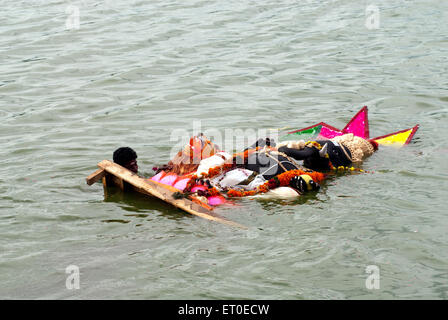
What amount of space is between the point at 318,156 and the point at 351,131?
6.72ft

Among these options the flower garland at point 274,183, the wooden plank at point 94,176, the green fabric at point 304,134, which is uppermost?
the green fabric at point 304,134

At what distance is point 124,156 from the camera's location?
7.69m

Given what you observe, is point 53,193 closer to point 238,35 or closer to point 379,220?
point 379,220

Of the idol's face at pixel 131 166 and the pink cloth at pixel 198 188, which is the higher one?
the idol's face at pixel 131 166

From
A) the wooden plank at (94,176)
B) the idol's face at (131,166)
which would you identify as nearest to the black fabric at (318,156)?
the idol's face at (131,166)

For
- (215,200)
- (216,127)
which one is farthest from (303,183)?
(216,127)

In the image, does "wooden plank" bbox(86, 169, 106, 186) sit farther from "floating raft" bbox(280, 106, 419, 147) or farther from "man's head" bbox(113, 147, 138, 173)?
"floating raft" bbox(280, 106, 419, 147)

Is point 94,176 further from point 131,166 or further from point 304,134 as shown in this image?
point 304,134

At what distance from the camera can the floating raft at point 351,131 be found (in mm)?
9438

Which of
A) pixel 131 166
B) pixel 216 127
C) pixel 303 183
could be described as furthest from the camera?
pixel 216 127

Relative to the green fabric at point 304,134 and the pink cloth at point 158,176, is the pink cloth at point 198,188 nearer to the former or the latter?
the pink cloth at point 158,176

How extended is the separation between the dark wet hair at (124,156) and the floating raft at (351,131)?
298 cm

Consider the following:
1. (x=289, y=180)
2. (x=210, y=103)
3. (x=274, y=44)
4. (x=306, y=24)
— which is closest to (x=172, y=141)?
(x=210, y=103)

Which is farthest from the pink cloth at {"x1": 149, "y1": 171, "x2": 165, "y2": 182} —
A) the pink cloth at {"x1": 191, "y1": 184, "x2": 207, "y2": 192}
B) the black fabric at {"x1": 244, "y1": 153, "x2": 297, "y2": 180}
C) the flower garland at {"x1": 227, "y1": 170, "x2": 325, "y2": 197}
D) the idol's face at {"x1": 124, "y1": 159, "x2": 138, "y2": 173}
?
the black fabric at {"x1": 244, "y1": 153, "x2": 297, "y2": 180}
